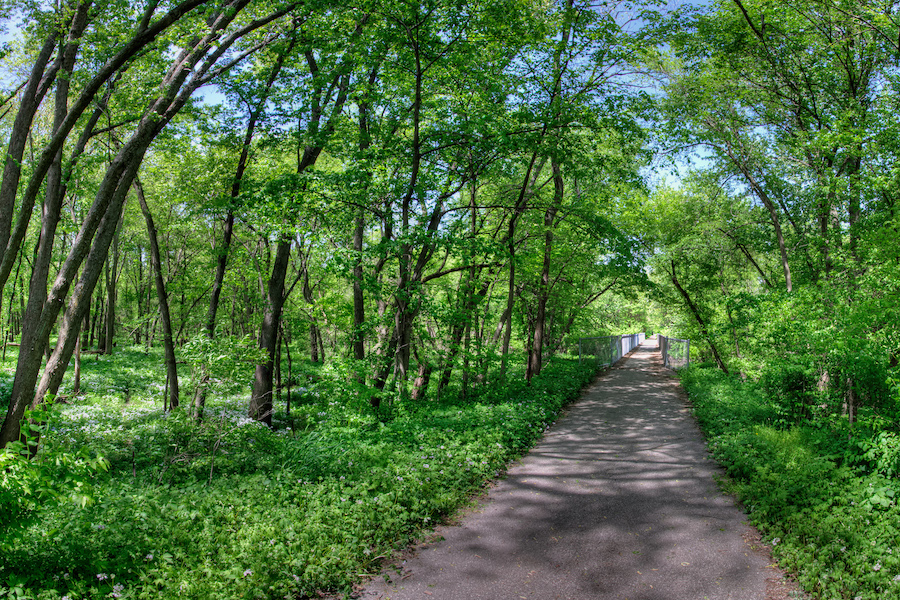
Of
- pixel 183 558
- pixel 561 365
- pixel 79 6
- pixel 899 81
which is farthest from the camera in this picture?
pixel 561 365

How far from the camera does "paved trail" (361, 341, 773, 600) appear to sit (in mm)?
4195

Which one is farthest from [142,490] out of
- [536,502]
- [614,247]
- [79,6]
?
[614,247]

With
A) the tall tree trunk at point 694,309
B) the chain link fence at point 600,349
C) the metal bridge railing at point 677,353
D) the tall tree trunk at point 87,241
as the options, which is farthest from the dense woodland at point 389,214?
the chain link fence at point 600,349

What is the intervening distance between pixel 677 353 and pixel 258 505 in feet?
66.8

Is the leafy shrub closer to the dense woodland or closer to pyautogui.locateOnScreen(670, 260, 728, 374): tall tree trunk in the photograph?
the dense woodland

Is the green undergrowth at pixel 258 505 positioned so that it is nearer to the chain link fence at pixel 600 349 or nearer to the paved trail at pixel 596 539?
the paved trail at pixel 596 539

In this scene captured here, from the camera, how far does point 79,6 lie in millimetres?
6891

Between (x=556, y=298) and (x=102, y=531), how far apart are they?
17190mm

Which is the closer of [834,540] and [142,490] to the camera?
[834,540]

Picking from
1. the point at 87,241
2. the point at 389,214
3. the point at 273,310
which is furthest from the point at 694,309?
the point at 87,241

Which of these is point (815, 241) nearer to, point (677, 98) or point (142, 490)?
point (677, 98)

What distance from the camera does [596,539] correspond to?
5094 mm

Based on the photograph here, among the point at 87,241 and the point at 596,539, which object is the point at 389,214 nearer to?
the point at 87,241

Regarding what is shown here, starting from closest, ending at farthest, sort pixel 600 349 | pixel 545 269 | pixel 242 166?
pixel 242 166 → pixel 545 269 → pixel 600 349
